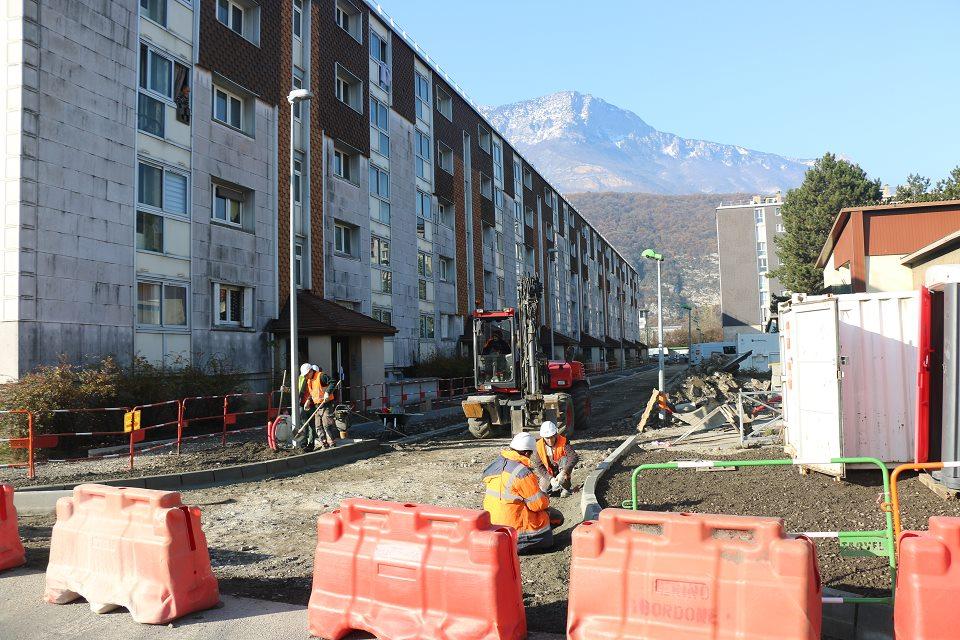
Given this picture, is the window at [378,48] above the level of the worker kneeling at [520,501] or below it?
above

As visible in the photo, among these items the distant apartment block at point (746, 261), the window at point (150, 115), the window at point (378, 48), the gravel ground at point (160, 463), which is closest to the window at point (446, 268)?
the window at point (378, 48)

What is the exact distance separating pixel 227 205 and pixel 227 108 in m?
3.00

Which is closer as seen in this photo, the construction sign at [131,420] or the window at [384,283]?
the construction sign at [131,420]

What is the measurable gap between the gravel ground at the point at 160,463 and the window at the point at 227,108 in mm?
10172

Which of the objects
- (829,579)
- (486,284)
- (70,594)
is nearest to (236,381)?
(70,594)

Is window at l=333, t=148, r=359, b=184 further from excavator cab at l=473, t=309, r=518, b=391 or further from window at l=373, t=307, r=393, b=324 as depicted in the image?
excavator cab at l=473, t=309, r=518, b=391

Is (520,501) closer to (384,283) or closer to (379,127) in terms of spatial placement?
(384,283)

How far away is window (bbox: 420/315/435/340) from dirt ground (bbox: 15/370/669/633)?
17.0 m

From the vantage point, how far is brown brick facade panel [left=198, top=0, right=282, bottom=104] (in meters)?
20.2

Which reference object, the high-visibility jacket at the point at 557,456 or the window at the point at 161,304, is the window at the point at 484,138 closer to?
the window at the point at 161,304

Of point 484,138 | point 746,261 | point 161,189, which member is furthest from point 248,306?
point 746,261

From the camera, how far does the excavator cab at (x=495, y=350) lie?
1652 centimetres

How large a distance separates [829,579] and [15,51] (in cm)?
1714

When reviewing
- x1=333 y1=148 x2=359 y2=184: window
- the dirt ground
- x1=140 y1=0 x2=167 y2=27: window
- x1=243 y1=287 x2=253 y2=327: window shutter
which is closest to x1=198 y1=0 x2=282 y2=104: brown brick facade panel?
x1=140 y1=0 x2=167 y2=27: window
